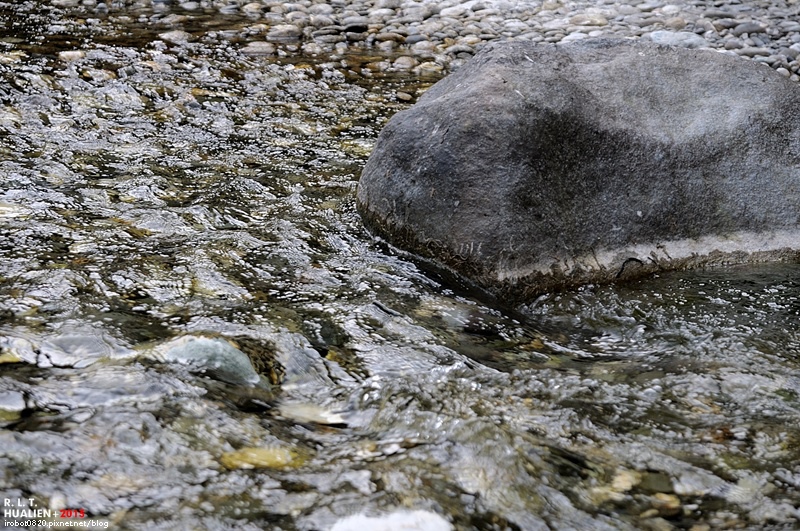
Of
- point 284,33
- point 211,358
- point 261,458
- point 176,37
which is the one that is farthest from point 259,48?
point 261,458

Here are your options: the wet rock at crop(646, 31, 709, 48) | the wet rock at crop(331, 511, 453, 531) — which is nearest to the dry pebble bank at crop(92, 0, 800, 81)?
the wet rock at crop(646, 31, 709, 48)

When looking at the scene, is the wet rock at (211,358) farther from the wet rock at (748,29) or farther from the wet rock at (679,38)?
the wet rock at (748,29)

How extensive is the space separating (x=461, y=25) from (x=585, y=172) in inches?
248

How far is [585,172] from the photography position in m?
4.04

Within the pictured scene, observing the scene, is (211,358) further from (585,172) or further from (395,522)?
(585,172)

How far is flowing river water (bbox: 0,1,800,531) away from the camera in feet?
7.33

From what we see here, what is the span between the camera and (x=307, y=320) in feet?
11.0

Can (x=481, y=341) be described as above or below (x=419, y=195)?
below

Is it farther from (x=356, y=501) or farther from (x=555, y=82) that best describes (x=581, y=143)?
(x=356, y=501)

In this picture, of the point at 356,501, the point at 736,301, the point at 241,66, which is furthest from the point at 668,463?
the point at 241,66

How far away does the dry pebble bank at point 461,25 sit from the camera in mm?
8562

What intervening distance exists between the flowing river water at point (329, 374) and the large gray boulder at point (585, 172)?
0.57 ft

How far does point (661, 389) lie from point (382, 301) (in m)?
1.31

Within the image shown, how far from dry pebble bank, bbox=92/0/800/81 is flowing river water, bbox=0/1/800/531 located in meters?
4.03
